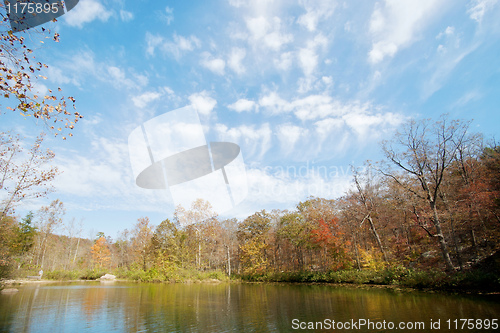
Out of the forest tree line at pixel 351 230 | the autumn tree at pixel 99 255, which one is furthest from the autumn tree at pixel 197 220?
the autumn tree at pixel 99 255

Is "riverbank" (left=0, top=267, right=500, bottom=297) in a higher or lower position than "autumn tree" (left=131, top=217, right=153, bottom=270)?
lower

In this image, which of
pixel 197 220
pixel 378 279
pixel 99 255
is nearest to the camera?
pixel 378 279

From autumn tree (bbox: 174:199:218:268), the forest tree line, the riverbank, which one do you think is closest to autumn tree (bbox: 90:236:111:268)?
the forest tree line

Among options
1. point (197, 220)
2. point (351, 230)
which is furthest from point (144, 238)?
point (351, 230)

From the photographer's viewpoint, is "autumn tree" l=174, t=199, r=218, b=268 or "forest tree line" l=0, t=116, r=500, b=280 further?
"autumn tree" l=174, t=199, r=218, b=268

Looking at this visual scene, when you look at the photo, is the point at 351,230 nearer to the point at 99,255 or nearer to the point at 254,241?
the point at 254,241

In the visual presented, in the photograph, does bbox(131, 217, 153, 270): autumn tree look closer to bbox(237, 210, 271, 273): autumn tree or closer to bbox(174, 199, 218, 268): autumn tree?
bbox(174, 199, 218, 268): autumn tree

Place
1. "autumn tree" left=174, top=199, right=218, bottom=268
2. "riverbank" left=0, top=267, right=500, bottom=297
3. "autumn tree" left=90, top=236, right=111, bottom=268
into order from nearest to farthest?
"riverbank" left=0, top=267, right=500, bottom=297 → "autumn tree" left=174, top=199, right=218, bottom=268 → "autumn tree" left=90, top=236, right=111, bottom=268

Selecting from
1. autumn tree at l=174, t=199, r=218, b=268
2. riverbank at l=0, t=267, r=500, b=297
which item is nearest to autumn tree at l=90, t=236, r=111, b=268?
riverbank at l=0, t=267, r=500, b=297

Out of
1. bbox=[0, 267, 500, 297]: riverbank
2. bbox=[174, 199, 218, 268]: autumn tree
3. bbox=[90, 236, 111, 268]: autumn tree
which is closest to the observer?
bbox=[0, 267, 500, 297]: riverbank

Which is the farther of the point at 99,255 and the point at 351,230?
the point at 99,255

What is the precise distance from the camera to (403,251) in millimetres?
23797

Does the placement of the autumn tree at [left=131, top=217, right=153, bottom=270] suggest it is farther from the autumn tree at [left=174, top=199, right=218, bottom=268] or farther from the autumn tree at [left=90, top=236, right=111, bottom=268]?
the autumn tree at [left=90, top=236, right=111, bottom=268]

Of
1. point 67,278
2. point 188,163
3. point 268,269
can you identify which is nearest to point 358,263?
point 268,269
